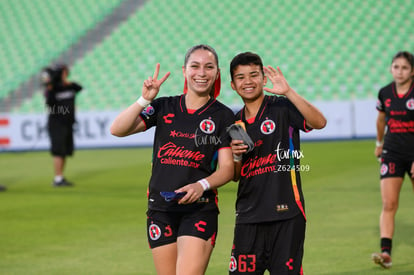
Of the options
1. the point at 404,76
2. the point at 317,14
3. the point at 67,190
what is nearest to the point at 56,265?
the point at 404,76

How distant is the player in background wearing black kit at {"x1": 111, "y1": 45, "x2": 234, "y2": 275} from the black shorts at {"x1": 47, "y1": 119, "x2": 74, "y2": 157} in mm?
8655

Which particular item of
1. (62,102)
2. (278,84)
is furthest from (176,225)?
(62,102)

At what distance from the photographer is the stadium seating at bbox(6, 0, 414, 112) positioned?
74.4ft

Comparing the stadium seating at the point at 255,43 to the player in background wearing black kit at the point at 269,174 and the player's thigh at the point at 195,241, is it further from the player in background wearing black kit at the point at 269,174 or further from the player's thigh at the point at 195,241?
the player's thigh at the point at 195,241

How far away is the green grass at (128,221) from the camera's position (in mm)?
6781

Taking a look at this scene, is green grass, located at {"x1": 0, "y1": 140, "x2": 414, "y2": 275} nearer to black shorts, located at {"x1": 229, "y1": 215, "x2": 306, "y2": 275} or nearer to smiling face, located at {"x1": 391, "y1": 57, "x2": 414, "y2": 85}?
smiling face, located at {"x1": 391, "y1": 57, "x2": 414, "y2": 85}

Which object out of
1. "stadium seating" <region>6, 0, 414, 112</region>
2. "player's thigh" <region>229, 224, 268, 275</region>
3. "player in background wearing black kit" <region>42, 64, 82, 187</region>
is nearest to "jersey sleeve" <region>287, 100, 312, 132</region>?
"player's thigh" <region>229, 224, 268, 275</region>

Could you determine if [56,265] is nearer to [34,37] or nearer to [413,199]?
[413,199]

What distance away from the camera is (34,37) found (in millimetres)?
25297

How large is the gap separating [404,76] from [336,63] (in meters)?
16.5

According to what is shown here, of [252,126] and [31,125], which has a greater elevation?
[252,126]

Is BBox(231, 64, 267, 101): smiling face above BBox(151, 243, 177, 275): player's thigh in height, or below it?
above

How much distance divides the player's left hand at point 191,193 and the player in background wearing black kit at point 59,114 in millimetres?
8988

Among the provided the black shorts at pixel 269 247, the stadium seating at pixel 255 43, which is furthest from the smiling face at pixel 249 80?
the stadium seating at pixel 255 43
